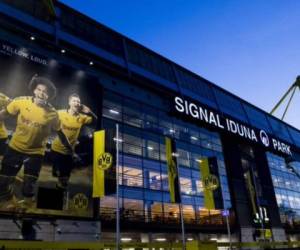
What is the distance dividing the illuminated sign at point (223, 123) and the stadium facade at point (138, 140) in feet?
0.56

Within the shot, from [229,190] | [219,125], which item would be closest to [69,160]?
[219,125]

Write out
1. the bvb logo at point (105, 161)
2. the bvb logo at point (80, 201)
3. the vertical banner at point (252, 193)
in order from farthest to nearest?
the vertical banner at point (252, 193) < the bvb logo at point (80, 201) < the bvb logo at point (105, 161)

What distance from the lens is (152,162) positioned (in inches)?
1412

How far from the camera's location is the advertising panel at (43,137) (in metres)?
A: 23.5

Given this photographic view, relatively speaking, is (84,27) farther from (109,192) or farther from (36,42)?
(109,192)

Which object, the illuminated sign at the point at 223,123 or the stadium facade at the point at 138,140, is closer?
the stadium facade at the point at 138,140

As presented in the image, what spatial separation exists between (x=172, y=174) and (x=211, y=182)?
18.9ft

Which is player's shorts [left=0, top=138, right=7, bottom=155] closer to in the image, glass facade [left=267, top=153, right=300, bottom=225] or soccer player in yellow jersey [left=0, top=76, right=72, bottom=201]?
soccer player in yellow jersey [left=0, top=76, right=72, bottom=201]

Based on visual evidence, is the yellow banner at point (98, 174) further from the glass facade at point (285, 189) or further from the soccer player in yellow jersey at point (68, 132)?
the glass facade at point (285, 189)

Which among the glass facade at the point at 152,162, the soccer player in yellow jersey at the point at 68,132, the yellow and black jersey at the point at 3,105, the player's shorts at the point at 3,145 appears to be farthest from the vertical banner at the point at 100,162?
the glass facade at the point at 152,162

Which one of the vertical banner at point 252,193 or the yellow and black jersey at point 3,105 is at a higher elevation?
the yellow and black jersey at point 3,105

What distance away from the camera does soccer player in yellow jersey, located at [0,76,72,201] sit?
2330 centimetres

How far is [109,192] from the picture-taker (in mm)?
28781

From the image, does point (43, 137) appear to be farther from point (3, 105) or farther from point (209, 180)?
point (209, 180)
